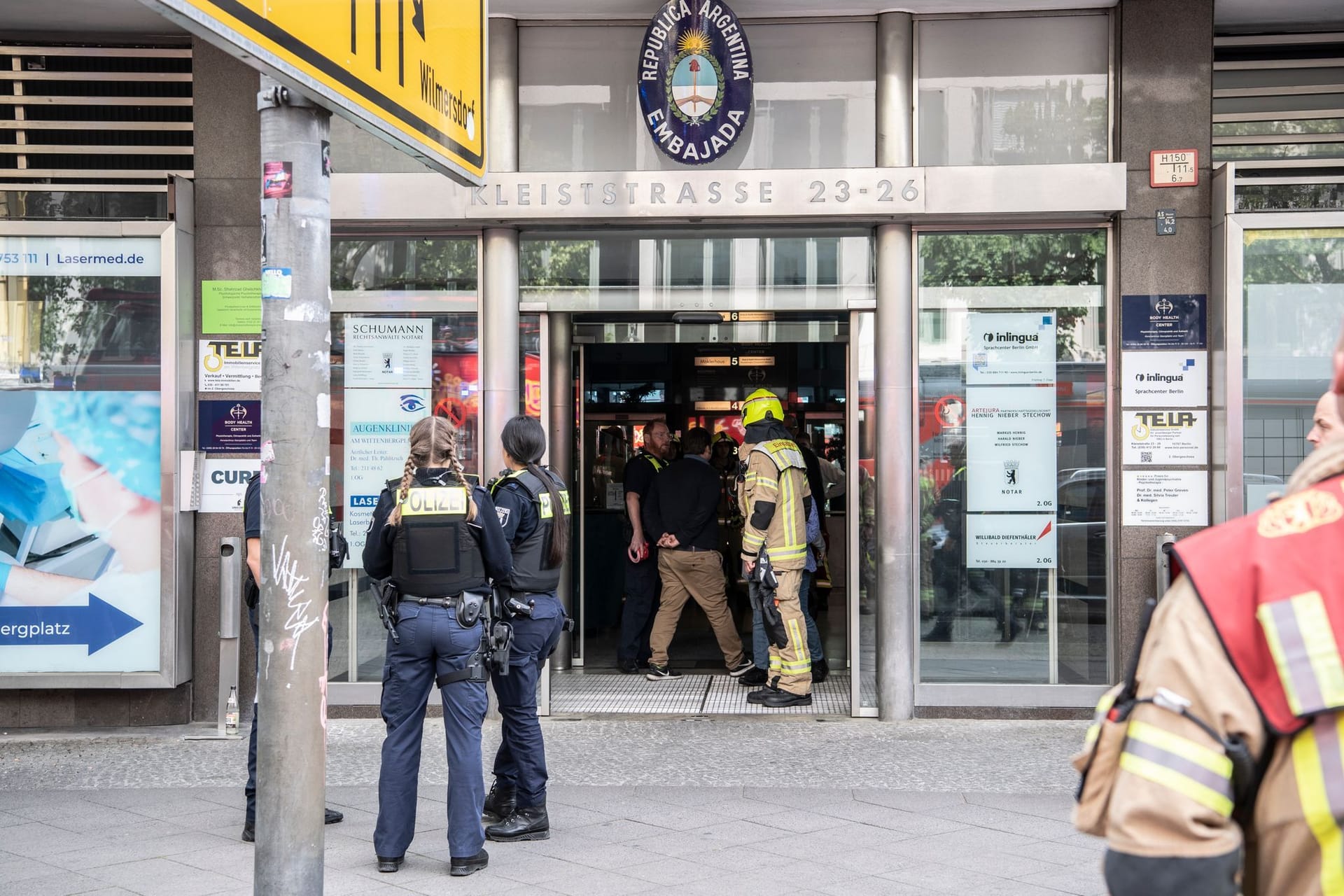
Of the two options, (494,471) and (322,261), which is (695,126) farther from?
(322,261)

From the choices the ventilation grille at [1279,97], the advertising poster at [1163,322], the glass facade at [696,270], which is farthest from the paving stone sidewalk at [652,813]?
the ventilation grille at [1279,97]

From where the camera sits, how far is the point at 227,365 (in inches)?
317

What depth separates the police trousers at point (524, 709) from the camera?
5727 mm

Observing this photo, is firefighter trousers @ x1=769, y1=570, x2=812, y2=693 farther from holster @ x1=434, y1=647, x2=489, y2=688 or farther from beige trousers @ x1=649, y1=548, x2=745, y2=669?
holster @ x1=434, y1=647, x2=489, y2=688

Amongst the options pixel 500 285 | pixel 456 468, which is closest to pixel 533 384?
pixel 500 285

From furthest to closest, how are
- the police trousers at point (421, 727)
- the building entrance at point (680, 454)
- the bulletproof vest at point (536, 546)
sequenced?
the building entrance at point (680, 454) → the bulletproof vest at point (536, 546) → the police trousers at point (421, 727)

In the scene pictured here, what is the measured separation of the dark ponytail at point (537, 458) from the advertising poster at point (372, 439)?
246 centimetres

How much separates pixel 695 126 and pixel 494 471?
2.57 meters

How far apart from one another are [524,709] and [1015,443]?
3950 mm

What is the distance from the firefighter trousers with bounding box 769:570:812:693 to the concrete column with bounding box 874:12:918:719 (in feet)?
2.01

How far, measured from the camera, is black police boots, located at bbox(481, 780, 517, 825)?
19.3 ft

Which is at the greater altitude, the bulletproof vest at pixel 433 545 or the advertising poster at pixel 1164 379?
the advertising poster at pixel 1164 379

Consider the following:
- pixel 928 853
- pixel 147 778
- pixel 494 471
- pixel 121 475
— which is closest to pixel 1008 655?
pixel 928 853

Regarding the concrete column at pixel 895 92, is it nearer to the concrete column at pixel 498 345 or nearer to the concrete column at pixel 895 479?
the concrete column at pixel 895 479
